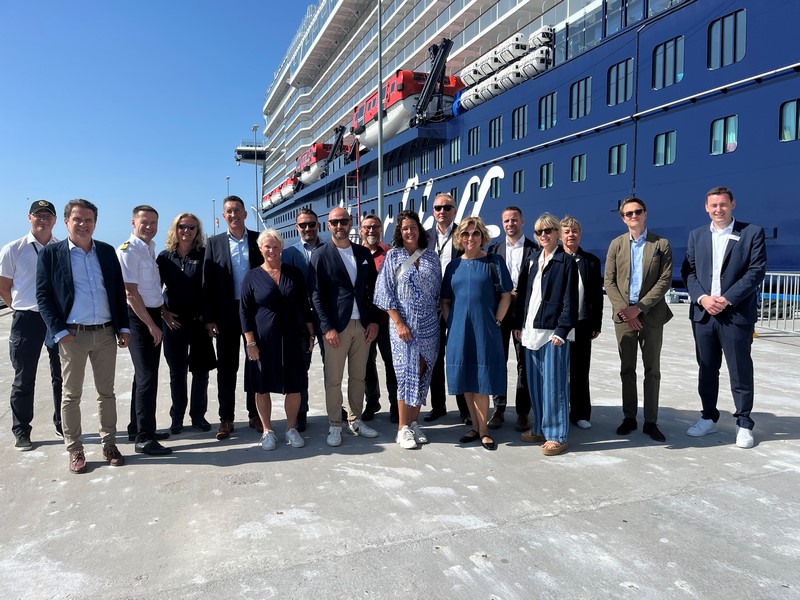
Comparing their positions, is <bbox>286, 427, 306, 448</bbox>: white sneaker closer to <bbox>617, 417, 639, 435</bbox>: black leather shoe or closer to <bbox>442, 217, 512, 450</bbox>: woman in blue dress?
<bbox>442, 217, 512, 450</bbox>: woman in blue dress

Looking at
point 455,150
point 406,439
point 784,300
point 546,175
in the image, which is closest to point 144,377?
point 406,439

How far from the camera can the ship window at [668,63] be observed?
11266mm

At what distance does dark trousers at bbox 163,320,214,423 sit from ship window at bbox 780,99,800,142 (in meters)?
10.3

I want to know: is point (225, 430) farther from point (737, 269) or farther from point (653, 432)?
point (737, 269)

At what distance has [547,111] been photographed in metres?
14.9

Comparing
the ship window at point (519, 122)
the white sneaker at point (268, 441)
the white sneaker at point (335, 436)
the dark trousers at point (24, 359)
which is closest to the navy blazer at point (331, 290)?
the white sneaker at point (335, 436)

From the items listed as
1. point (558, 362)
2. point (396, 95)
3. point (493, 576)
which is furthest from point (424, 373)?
point (396, 95)

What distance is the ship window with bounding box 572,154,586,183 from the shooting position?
45.1 ft

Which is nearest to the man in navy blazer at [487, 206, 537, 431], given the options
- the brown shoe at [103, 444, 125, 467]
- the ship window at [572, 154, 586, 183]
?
the brown shoe at [103, 444, 125, 467]

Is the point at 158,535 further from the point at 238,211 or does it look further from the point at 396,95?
the point at 396,95

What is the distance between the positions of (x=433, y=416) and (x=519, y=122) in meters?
13.4

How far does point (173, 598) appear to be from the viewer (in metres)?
2.03

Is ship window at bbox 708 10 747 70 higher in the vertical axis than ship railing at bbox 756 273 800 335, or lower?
higher

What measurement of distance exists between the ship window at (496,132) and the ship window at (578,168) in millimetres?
3333
